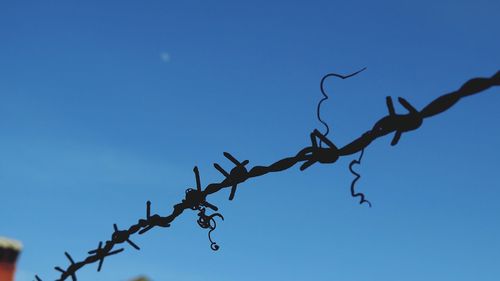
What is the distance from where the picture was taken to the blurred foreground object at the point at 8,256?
1049cm

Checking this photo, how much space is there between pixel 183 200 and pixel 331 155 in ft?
3.21

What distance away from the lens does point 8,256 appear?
422 inches

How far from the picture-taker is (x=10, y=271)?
10641 millimetres

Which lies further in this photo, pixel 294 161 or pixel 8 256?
pixel 8 256

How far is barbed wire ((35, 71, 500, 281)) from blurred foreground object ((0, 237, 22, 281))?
8.18 metres

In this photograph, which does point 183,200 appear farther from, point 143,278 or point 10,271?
point 10,271

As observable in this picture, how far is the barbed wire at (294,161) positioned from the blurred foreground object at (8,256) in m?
8.18

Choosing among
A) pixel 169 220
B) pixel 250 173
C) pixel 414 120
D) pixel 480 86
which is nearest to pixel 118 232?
pixel 169 220

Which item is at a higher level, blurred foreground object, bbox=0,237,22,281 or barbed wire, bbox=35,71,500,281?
blurred foreground object, bbox=0,237,22,281

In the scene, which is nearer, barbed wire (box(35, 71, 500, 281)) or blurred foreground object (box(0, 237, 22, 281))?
barbed wire (box(35, 71, 500, 281))

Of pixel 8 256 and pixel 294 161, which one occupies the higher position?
pixel 8 256

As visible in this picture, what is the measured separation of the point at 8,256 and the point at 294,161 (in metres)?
10.2

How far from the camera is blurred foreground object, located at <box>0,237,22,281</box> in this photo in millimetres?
10492

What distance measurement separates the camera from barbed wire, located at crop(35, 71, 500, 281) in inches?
64.4
